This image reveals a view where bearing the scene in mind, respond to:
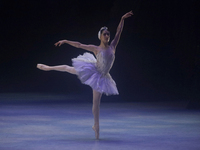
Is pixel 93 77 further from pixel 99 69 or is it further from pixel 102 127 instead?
pixel 102 127

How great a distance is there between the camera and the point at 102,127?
5664 mm

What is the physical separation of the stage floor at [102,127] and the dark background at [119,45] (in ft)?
4.91

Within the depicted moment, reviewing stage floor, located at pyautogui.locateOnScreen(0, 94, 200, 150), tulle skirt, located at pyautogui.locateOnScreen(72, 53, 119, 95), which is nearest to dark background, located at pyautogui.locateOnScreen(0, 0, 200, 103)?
stage floor, located at pyautogui.locateOnScreen(0, 94, 200, 150)

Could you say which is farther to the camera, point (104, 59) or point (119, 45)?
point (119, 45)

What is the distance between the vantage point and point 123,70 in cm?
1114

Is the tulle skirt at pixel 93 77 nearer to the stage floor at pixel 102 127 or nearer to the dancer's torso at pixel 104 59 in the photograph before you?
the dancer's torso at pixel 104 59

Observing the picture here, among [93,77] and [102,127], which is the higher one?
[93,77]

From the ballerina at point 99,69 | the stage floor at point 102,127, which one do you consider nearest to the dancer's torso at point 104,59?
the ballerina at point 99,69

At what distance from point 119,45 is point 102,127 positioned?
546 centimetres

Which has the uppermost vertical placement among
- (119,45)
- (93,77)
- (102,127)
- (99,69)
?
(119,45)

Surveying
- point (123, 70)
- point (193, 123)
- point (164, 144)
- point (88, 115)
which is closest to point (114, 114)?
point (88, 115)

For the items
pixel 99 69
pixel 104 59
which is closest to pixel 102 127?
pixel 99 69

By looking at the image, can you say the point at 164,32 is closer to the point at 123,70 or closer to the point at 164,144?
the point at 123,70

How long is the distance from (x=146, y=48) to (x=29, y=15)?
4677 mm
